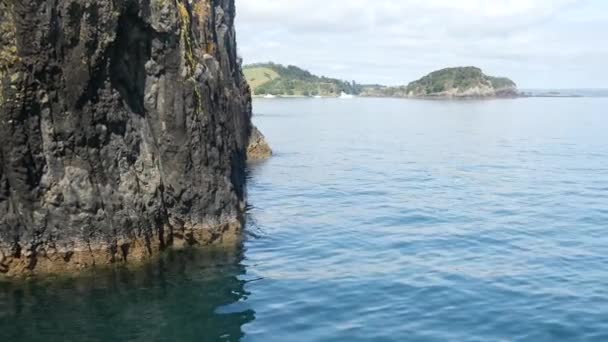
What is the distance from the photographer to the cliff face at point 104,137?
2195 cm

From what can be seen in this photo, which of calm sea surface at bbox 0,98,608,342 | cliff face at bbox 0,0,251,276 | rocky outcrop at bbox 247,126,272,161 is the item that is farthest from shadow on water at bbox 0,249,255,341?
rocky outcrop at bbox 247,126,272,161

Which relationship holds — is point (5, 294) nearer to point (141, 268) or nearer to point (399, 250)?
point (141, 268)

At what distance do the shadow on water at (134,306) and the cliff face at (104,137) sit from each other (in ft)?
5.76

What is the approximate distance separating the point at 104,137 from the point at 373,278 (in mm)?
12249

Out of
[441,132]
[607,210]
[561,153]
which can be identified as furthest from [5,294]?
[441,132]

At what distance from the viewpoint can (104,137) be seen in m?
24.1

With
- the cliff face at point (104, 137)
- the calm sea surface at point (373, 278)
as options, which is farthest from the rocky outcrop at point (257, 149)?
the cliff face at point (104, 137)

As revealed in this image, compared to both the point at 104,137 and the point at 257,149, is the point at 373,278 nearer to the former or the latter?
the point at 104,137

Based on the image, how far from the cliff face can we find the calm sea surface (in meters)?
1.64

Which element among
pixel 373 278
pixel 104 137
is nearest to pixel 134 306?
pixel 104 137

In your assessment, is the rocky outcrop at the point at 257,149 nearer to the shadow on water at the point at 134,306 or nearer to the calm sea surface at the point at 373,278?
the calm sea surface at the point at 373,278

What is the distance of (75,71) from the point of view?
22.7 metres

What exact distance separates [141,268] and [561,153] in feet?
183

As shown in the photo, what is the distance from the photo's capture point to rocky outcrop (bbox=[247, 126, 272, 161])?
66.6 meters
